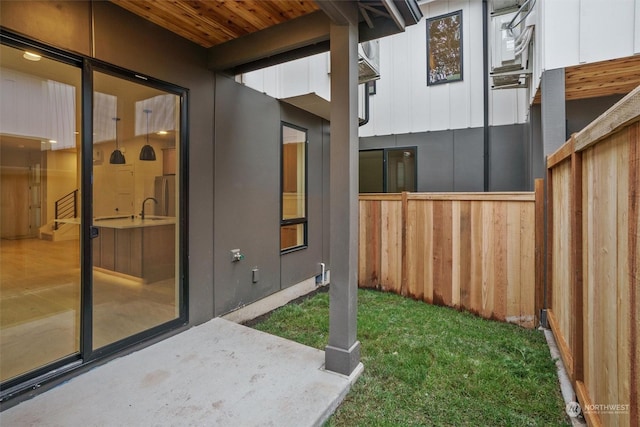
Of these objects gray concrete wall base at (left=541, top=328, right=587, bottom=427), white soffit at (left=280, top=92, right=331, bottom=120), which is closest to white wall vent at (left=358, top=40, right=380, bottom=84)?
white soffit at (left=280, top=92, right=331, bottom=120)

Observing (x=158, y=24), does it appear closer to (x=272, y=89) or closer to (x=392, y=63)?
(x=272, y=89)

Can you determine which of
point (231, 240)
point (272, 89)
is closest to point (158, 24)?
point (272, 89)

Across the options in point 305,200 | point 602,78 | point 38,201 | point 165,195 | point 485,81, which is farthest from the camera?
point 485,81

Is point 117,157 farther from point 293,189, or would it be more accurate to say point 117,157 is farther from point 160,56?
point 293,189

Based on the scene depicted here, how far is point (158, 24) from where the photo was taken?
2865 mm

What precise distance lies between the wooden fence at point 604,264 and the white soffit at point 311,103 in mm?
2816

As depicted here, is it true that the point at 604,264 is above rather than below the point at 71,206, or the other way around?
below

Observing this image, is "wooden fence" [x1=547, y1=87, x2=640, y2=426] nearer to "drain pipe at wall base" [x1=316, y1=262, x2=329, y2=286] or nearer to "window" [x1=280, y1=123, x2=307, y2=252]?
"window" [x1=280, y1=123, x2=307, y2=252]

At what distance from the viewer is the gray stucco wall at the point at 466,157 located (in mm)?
5586

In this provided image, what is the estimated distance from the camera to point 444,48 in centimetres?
610

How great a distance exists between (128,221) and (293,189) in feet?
7.98

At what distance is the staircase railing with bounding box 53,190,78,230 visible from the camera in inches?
96.3

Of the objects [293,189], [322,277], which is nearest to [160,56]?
[293,189]

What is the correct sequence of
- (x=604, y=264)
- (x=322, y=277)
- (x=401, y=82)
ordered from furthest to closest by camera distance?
(x=401, y=82)
(x=322, y=277)
(x=604, y=264)
